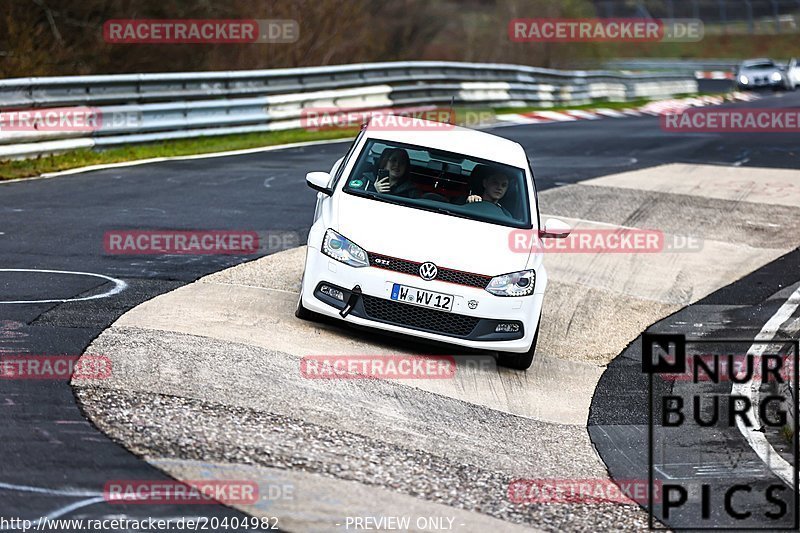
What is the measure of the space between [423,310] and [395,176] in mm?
1482

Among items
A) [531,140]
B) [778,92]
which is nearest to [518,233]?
[531,140]

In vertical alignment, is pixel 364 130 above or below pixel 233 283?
above

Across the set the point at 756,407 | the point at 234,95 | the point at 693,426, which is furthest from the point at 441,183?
the point at 234,95

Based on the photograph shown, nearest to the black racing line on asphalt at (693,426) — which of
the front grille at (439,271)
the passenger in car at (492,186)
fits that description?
the front grille at (439,271)

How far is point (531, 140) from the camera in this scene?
23.5 metres

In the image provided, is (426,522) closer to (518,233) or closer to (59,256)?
(518,233)

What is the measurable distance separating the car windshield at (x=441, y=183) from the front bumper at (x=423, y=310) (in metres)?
0.93

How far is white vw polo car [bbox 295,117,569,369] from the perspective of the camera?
28.4 feet

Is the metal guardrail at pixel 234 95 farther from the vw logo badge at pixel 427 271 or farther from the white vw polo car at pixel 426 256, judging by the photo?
the vw logo badge at pixel 427 271

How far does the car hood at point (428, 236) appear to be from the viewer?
872 centimetres

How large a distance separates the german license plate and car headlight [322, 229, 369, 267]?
319 millimetres

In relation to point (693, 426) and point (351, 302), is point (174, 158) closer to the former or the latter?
point (351, 302)

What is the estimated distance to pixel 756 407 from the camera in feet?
28.5

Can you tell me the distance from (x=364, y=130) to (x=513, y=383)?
276 centimetres
